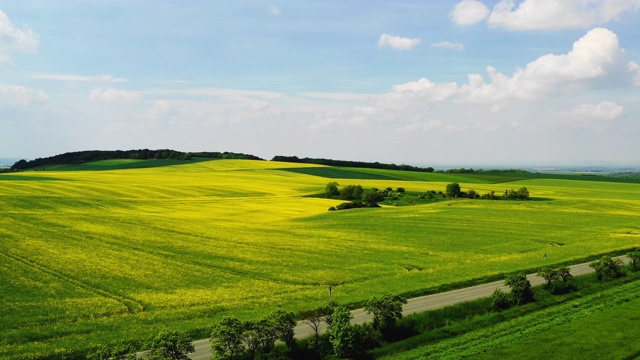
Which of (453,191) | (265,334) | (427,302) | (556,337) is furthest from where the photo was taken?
(453,191)

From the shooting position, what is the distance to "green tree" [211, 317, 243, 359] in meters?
31.3

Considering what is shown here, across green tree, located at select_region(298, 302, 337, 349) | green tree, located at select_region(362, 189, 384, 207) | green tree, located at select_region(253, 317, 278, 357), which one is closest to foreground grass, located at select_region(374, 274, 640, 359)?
green tree, located at select_region(298, 302, 337, 349)

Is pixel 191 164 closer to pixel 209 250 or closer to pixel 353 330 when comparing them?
pixel 209 250

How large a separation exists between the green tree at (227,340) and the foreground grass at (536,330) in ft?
31.4

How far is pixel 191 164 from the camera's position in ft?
632

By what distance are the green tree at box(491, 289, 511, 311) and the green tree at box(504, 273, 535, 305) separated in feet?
3.92

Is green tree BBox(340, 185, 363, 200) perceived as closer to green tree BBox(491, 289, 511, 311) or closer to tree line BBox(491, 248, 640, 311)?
tree line BBox(491, 248, 640, 311)

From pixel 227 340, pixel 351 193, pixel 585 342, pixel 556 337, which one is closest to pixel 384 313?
pixel 227 340

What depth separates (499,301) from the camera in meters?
43.0

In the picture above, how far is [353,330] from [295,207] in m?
72.1

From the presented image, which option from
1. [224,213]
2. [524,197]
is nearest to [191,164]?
[224,213]

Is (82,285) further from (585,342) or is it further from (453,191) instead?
(453,191)

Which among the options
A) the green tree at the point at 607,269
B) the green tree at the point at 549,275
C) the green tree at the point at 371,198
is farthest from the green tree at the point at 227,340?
the green tree at the point at 371,198

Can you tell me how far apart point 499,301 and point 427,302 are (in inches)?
238
